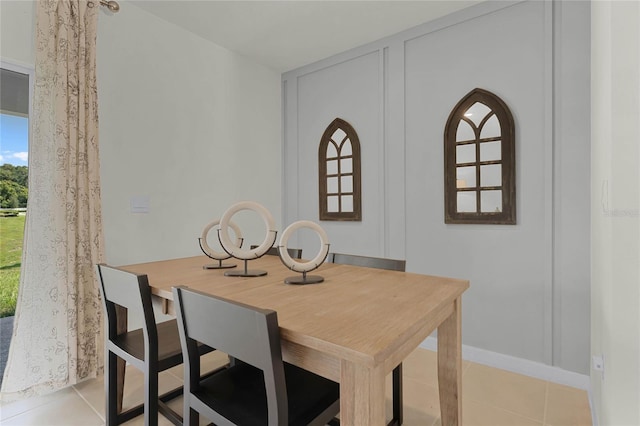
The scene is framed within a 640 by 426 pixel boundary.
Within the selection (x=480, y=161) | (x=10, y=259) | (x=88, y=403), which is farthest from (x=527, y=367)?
(x=10, y=259)

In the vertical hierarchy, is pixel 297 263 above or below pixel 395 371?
above

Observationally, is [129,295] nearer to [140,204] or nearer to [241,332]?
[241,332]

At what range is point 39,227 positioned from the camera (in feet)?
6.46

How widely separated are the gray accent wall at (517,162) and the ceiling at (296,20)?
140 millimetres

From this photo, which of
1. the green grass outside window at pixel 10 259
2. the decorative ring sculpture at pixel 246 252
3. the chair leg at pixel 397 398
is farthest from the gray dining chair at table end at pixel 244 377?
the green grass outside window at pixel 10 259

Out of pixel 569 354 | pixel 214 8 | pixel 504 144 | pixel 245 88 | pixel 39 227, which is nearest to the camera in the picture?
pixel 39 227

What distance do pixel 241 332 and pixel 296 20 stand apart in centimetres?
253

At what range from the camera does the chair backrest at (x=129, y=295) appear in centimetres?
131

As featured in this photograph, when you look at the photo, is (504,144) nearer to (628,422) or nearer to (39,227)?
(628,422)

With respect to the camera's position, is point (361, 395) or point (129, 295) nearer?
point (361, 395)

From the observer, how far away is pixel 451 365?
134 centimetres

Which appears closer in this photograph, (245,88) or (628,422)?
(628,422)

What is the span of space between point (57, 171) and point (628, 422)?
2.84 m

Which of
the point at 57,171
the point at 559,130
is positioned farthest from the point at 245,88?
the point at 559,130
